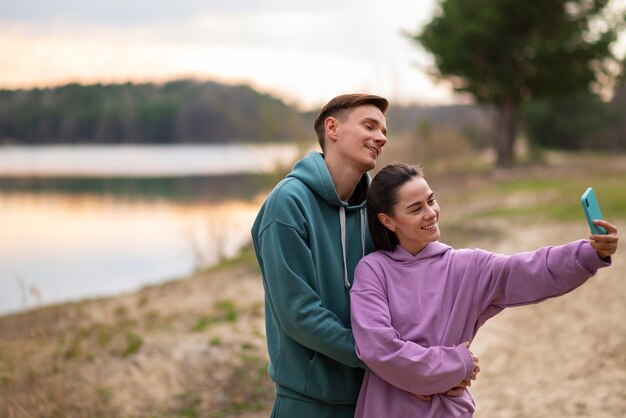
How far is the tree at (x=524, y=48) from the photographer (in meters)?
22.4

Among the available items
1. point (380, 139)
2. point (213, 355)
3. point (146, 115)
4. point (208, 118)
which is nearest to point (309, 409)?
point (380, 139)

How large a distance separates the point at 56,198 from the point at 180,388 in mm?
15658

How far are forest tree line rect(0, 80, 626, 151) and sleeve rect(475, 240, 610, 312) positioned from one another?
27.7ft

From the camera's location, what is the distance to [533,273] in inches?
86.7

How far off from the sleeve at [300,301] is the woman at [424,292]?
0.07 meters

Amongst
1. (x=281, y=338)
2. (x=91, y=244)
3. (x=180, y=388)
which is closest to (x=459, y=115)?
(x=91, y=244)

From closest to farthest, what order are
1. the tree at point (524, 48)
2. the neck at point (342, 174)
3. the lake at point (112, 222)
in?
the neck at point (342, 174)
the lake at point (112, 222)
the tree at point (524, 48)

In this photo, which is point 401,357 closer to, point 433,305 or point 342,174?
point 433,305

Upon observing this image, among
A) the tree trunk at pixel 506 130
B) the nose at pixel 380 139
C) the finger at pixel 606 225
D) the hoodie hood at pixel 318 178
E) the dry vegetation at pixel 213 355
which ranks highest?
the nose at pixel 380 139

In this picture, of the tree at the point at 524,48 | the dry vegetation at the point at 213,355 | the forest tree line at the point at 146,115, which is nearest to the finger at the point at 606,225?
the dry vegetation at the point at 213,355

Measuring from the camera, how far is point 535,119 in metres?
33.5

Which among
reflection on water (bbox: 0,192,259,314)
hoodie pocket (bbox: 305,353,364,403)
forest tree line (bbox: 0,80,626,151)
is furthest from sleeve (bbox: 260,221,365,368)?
reflection on water (bbox: 0,192,259,314)

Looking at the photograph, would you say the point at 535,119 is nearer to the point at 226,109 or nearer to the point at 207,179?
the point at 207,179

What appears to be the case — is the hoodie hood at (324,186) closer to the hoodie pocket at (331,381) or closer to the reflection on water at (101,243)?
the hoodie pocket at (331,381)
